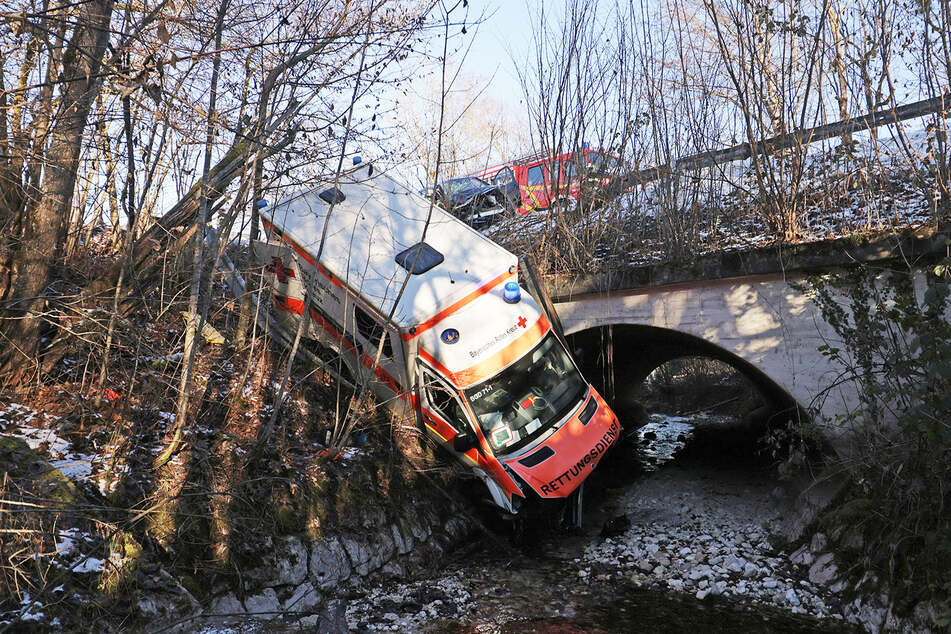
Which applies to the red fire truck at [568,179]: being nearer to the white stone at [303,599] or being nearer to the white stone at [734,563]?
the white stone at [734,563]

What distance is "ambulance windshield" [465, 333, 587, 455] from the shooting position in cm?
908

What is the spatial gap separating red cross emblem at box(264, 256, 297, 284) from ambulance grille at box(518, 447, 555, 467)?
4.93 meters

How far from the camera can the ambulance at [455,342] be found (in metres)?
8.98

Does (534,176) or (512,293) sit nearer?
(512,293)

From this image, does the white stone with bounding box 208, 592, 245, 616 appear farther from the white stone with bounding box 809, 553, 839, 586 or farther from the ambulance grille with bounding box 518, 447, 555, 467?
the white stone with bounding box 809, 553, 839, 586

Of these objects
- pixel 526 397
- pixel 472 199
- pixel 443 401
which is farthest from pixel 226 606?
pixel 472 199

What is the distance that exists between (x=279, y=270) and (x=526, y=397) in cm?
479

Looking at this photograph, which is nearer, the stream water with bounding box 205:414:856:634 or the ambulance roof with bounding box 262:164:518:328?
the stream water with bounding box 205:414:856:634

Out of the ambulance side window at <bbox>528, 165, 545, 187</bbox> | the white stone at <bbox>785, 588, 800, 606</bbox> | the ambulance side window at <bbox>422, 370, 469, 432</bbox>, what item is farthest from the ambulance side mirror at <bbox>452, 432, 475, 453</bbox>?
the ambulance side window at <bbox>528, 165, 545, 187</bbox>

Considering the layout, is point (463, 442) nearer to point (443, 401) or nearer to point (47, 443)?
point (443, 401)

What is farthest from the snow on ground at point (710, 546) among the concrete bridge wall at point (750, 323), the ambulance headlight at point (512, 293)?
the ambulance headlight at point (512, 293)

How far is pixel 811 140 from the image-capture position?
986 cm

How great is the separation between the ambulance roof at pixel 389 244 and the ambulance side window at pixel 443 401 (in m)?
0.87

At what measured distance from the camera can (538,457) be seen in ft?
29.2
